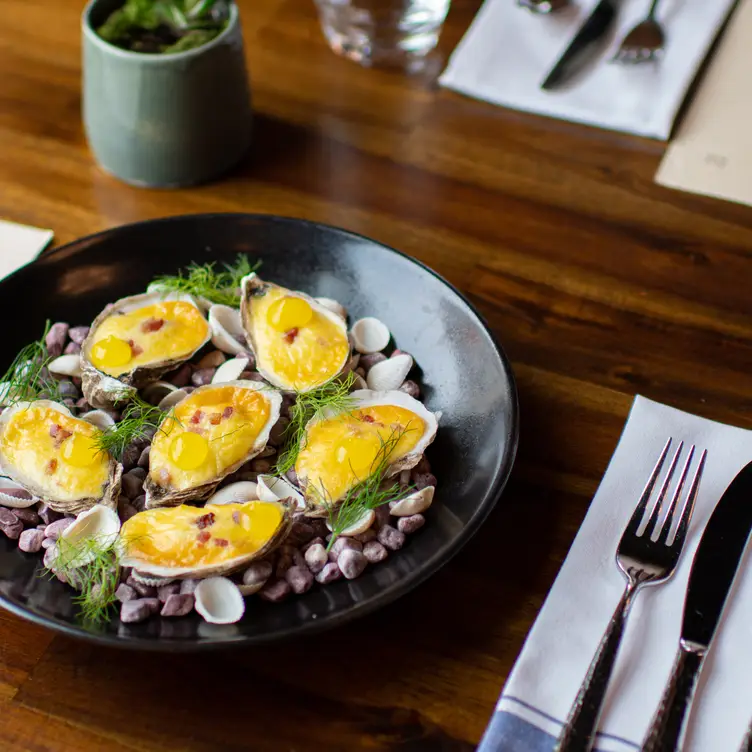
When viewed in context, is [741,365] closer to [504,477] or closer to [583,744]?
[504,477]

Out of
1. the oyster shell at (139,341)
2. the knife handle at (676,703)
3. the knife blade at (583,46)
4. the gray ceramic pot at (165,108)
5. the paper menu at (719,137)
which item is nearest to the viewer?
the knife handle at (676,703)

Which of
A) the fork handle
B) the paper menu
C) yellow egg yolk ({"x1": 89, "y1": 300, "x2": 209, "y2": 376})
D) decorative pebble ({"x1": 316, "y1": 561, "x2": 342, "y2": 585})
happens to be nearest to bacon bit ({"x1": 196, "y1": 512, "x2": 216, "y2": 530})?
decorative pebble ({"x1": 316, "y1": 561, "x2": 342, "y2": 585})

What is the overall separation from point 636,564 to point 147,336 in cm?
53

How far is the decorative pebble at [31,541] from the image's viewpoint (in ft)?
2.61

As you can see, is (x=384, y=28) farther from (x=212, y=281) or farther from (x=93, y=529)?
(x=93, y=529)

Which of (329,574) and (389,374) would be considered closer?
(329,574)

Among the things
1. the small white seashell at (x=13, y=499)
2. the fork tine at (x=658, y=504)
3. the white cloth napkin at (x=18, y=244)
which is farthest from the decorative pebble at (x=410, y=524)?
the white cloth napkin at (x=18, y=244)

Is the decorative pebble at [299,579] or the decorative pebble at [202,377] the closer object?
the decorative pebble at [299,579]

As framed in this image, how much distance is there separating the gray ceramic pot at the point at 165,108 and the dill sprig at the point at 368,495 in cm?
59

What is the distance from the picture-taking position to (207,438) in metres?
0.85

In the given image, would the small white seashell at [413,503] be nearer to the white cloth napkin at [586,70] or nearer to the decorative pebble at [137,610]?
the decorative pebble at [137,610]

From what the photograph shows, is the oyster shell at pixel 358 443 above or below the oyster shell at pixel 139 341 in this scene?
above

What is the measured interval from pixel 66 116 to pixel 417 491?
91 cm

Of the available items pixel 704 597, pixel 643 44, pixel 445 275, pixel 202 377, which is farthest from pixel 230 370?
pixel 643 44
